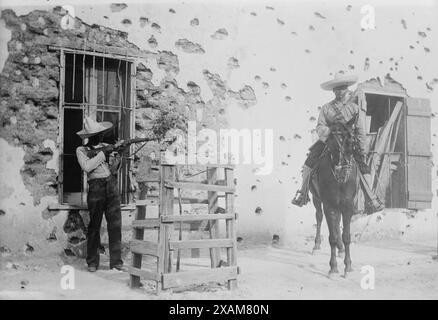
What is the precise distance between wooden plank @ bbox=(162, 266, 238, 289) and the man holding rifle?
1088 mm

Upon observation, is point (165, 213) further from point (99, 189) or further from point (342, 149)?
point (342, 149)

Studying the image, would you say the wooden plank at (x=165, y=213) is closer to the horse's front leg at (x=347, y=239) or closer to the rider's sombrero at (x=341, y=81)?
the horse's front leg at (x=347, y=239)

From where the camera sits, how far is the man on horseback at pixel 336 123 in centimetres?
622

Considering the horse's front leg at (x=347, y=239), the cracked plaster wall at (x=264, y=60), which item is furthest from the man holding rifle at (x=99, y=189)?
the horse's front leg at (x=347, y=239)

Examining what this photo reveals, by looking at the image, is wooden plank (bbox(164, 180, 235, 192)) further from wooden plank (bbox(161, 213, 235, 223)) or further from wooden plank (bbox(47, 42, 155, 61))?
wooden plank (bbox(47, 42, 155, 61))

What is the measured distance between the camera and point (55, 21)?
19.7 ft

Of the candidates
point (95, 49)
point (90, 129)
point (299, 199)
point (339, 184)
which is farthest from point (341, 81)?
point (90, 129)

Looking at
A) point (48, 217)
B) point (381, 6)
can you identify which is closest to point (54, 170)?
point (48, 217)

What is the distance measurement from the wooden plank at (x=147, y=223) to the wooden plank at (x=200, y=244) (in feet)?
0.76

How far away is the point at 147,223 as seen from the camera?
5008 millimetres

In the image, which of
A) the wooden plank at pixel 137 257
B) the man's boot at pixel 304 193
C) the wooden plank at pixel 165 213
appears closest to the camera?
the wooden plank at pixel 165 213

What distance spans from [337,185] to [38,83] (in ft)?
11.9
